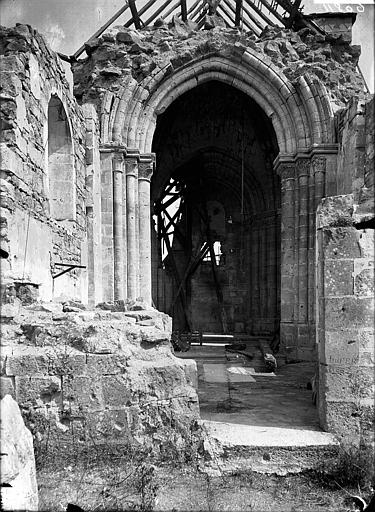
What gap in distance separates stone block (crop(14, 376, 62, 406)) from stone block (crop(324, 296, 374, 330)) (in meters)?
2.63

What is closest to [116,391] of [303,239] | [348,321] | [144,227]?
[348,321]

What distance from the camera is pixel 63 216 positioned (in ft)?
22.9

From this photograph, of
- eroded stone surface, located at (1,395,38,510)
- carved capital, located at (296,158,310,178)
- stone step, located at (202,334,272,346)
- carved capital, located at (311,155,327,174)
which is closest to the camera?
eroded stone surface, located at (1,395,38,510)

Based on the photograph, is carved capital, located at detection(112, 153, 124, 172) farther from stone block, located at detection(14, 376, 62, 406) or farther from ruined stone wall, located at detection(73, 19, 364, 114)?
stone block, located at detection(14, 376, 62, 406)

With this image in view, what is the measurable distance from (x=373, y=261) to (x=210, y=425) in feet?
7.51

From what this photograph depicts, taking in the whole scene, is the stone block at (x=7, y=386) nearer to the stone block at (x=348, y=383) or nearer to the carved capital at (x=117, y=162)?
the stone block at (x=348, y=383)

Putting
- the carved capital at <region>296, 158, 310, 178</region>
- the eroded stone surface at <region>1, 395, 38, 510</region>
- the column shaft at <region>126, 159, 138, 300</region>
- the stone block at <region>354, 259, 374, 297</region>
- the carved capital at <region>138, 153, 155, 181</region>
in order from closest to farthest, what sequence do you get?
the eroded stone surface at <region>1, 395, 38, 510</region> < the stone block at <region>354, 259, 374, 297</region> < the column shaft at <region>126, 159, 138, 300</region> < the carved capital at <region>296, 158, 310, 178</region> < the carved capital at <region>138, 153, 155, 181</region>

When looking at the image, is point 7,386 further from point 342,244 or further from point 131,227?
point 131,227

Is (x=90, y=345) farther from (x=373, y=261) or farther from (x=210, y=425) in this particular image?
(x=373, y=261)

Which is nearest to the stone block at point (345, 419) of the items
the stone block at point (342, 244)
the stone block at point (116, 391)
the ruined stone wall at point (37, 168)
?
the stone block at point (342, 244)

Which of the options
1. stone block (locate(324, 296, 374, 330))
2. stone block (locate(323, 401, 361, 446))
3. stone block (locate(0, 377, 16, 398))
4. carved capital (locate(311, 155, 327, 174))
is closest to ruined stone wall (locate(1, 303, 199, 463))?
stone block (locate(0, 377, 16, 398))

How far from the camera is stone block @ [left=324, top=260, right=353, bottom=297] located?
387 cm

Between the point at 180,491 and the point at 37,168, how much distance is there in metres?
4.28

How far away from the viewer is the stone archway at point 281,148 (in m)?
9.46
